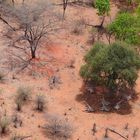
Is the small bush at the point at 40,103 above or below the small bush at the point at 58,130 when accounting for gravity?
above

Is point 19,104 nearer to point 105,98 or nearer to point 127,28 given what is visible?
point 105,98

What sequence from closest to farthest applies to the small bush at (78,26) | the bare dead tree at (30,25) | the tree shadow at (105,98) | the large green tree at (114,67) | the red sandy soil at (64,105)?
1. the red sandy soil at (64,105)
2. the large green tree at (114,67)
3. the tree shadow at (105,98)
4. the bare dead tree at (30,25)
5. the small bush at (78,26)

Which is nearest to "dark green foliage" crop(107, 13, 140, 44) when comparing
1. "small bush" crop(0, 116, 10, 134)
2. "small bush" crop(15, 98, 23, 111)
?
"small bush" crop(15, 98, 23, 111)

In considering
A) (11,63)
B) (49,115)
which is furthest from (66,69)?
(49,115)

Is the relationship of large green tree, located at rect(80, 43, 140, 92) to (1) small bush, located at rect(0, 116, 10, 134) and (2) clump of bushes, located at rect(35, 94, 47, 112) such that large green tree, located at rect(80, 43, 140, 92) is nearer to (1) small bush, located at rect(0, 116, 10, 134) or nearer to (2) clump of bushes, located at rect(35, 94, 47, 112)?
(2) clump of bushes, located at rect(35, 94, 47, 112)

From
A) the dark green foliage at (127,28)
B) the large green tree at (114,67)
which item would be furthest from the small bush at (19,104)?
the dark green foliage at (127,28)

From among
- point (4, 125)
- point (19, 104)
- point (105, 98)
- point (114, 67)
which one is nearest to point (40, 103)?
point (19, 104)

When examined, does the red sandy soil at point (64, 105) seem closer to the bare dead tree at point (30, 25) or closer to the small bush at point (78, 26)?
the bare dead tree at point (30, 25)
